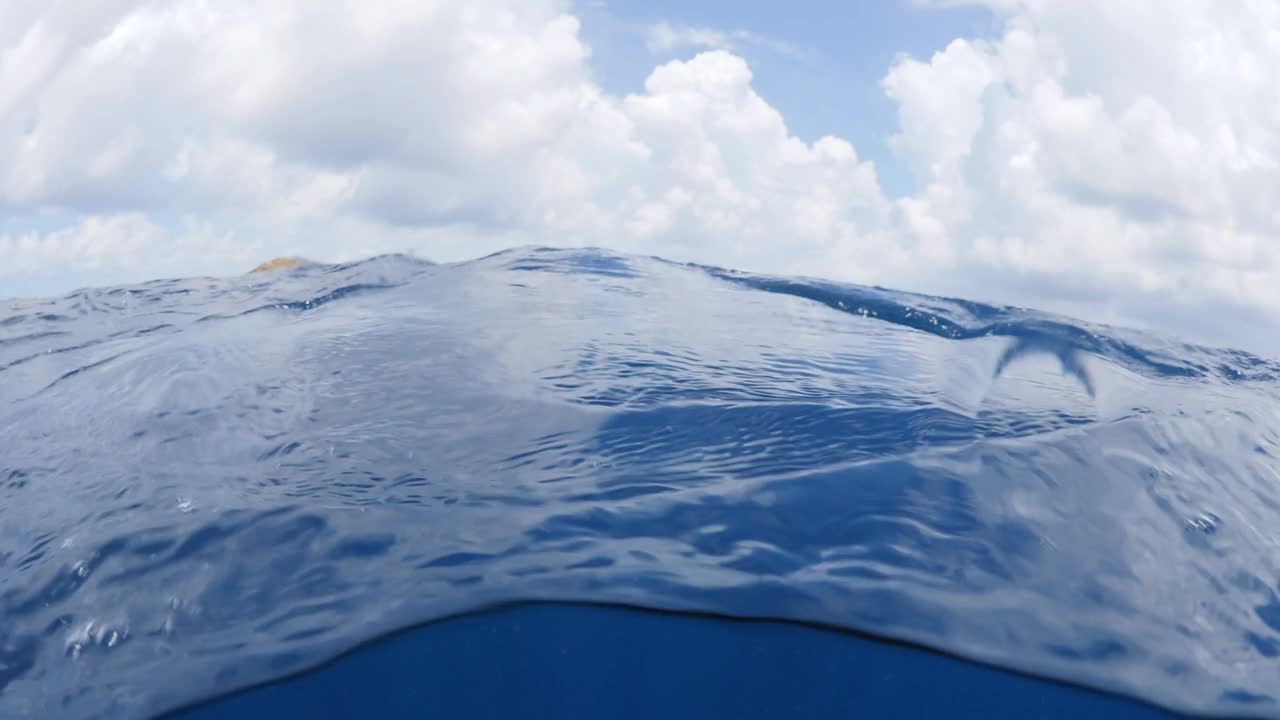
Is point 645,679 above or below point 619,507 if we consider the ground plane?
below

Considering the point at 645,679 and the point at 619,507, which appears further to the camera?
the point at 619,507

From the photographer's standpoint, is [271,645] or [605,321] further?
[605,321]

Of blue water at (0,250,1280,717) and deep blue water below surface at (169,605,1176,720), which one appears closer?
deep blue water below surface at (169,605,1176,720)

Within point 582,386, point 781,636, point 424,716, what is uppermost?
point 582,386

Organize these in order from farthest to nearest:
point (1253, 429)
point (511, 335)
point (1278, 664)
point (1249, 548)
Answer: point (511, 335) → point (1253, 429) → point (1249, 548) → point (1278, 664)

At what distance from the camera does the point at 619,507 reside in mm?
5285

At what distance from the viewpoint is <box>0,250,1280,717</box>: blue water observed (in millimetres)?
4227

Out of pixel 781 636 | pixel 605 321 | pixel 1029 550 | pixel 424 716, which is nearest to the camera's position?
pixel 424 716

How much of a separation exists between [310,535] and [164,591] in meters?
0.82

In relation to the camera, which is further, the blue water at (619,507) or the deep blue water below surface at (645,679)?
the blue water at (619,507)

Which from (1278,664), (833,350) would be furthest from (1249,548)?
(833,350)

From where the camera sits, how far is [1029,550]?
16.3 feet

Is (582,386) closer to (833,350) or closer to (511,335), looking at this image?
(511,335)

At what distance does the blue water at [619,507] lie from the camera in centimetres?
423
